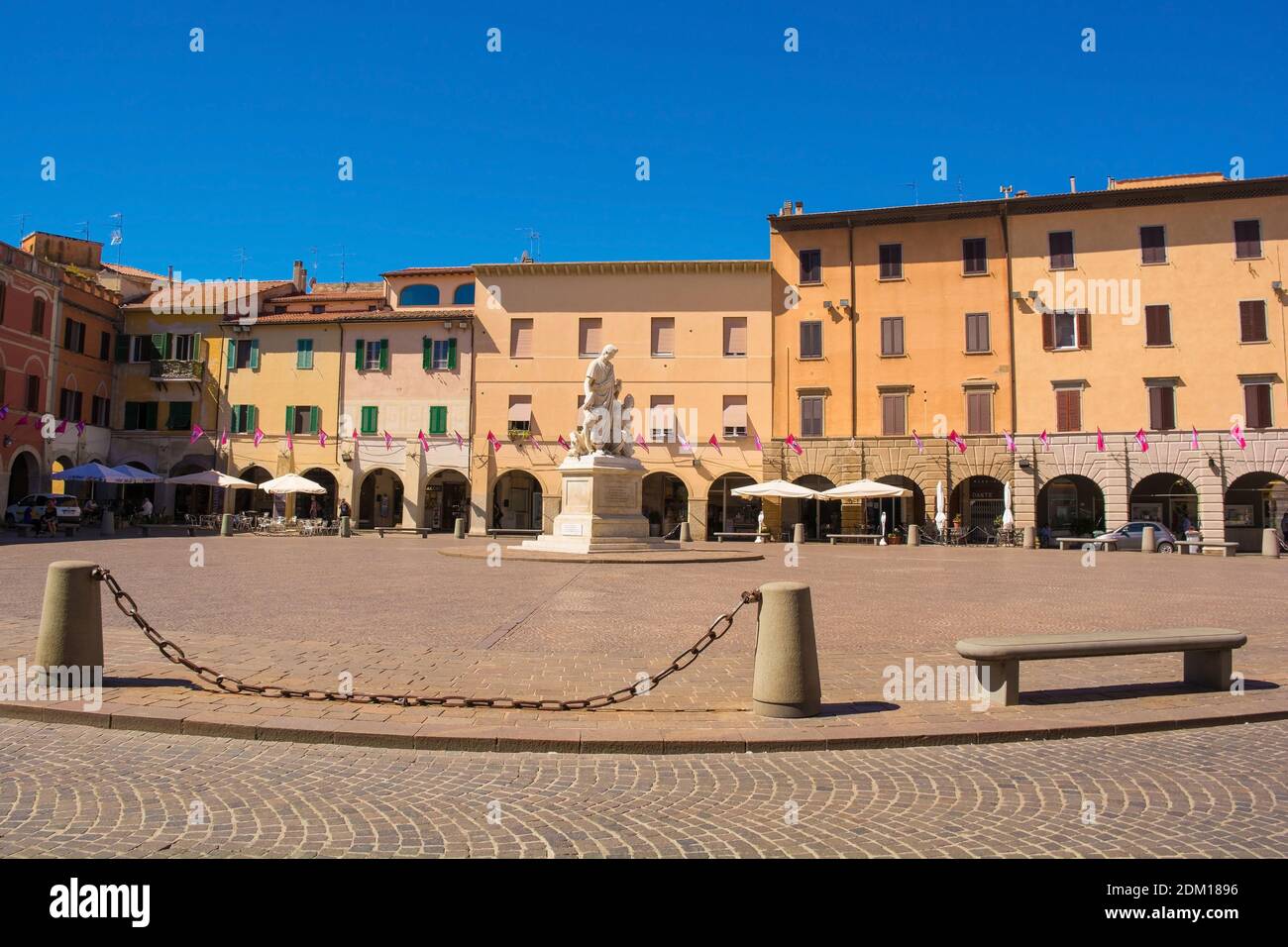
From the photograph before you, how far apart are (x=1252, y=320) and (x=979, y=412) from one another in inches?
431

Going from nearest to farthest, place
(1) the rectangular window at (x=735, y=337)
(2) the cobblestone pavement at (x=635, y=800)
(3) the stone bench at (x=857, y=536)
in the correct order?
(2) the cobblestone pavement at (x=635, y=800), (3) the stone bench at (x=857, y=536), (1) the rectangular window at (x=735, y=337)

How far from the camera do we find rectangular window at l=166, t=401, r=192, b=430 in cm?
4350

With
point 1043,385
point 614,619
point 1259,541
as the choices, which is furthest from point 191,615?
point 1259,541

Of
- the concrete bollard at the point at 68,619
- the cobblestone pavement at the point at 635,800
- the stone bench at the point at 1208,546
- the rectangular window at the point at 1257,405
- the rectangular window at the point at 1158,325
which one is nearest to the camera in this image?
the cobblestone pavement at the point at 635,800

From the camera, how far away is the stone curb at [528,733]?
5.15 m

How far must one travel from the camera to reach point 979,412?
37094 mm

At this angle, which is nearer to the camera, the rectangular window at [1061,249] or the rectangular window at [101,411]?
the rectangular window at [1061,249]

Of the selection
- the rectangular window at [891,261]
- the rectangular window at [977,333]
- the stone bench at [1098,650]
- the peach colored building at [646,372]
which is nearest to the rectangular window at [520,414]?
the peach colored building at [646,372]

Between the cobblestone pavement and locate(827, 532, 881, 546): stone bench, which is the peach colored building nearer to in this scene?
locate(827, 532, 881, 546): stone bench

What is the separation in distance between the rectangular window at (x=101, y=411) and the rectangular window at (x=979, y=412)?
139 ft

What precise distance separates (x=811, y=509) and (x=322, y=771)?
A: 3623 cm

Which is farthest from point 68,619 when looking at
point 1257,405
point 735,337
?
point 1257,405

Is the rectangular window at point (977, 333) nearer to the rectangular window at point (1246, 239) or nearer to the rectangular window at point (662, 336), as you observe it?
the rectangular window at point (1246, 239)
